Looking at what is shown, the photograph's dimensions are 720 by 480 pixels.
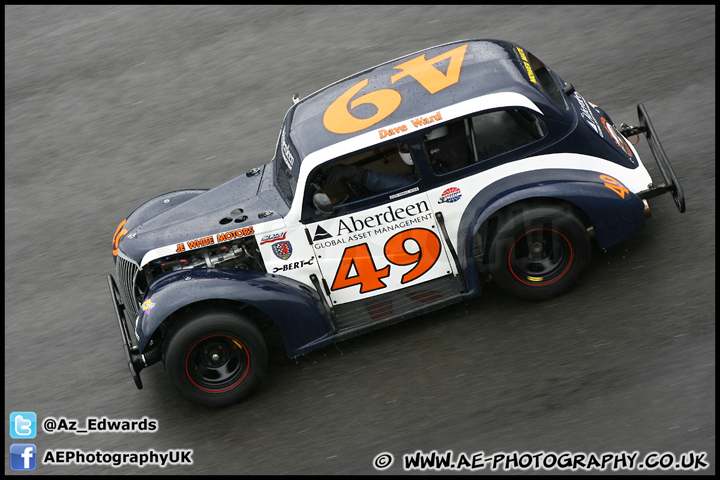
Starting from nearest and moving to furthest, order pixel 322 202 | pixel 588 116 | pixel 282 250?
1. pixel 322 202
2. pixel 282 250
3. pixel 588 116

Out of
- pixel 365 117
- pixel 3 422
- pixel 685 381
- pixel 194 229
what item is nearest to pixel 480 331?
pixel 685 381

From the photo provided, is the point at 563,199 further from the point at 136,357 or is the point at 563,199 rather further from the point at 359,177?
the point at 136,357

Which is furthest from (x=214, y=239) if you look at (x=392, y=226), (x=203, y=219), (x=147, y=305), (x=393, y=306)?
(x=393, y=306)

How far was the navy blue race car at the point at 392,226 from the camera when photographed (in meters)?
6.29

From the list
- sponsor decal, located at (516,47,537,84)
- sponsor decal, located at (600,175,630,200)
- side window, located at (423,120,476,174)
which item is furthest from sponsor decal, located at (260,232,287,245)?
sponsor decal, located at (600,175,630,200)

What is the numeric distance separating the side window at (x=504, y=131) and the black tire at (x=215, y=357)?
8.35 ft

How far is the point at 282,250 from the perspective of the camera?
256 inches

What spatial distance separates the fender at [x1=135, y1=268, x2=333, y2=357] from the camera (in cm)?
617

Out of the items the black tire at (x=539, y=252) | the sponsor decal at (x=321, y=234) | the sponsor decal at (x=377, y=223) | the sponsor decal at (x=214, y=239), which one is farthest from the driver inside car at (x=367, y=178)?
the black tire at (x=539, y=252)

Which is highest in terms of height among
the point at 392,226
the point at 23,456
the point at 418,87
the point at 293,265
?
the point at 418,87

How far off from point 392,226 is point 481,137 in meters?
Result: 1.10

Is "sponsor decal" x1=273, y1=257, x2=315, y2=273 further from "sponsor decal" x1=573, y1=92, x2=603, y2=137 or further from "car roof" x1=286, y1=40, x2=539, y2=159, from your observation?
"sponsor decal" x1=573, y1=92, x2=603, y2=137

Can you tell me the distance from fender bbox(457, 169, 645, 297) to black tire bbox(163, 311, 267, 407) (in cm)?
199

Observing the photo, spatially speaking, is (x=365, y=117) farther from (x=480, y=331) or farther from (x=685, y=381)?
(x=685, y=381)
